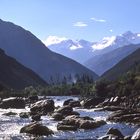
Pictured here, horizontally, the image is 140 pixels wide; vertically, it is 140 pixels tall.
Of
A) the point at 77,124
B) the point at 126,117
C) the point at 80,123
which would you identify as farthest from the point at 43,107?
the point at 80,123

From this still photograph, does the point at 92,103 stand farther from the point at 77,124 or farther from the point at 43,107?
the point at 77,124

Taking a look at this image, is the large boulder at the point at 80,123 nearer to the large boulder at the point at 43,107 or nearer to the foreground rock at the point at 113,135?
the foreground rock at the point at 113,135

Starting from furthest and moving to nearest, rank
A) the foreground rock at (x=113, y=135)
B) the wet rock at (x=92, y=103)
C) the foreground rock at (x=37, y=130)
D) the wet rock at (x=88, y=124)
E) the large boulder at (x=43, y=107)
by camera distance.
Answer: the wet rock at (x=92, y=103) → the large boulder at (x=43, y=107) → the wet rock at (x=88, y=124) → the foreground rock at (x=37, y=130) → the foreground rock at (x=113, y=135)

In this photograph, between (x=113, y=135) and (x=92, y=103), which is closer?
(x=113, y=135)

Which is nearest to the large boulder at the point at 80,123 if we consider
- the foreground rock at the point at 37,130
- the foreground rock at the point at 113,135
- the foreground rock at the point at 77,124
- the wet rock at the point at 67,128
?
the foreground rock at the point at 77,124

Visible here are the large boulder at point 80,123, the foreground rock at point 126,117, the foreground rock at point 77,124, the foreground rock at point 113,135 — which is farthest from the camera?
the foreground rock at point 126,117

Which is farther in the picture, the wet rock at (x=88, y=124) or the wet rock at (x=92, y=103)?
the wet rock at (x=92, y=103)

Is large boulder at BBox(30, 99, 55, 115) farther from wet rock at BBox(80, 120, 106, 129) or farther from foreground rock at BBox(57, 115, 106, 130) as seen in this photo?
wet rock at BBox(80, 120, 106, 129)

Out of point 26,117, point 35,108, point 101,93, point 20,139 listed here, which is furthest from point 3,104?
point 20,139

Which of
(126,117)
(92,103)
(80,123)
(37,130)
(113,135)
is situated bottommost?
(92,103)

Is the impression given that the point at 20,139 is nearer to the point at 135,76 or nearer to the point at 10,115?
the point at 10,115

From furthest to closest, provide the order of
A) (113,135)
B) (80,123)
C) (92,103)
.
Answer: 1. (92,103)
2. (80,123)
3. (113,135)

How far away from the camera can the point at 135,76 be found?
192 meters

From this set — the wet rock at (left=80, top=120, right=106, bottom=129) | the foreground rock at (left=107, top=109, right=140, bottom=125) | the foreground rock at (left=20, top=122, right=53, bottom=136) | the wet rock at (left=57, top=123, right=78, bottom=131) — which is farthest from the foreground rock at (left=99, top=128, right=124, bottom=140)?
the foreground rock at (left=107, top=109, right=140, bottom=125)
